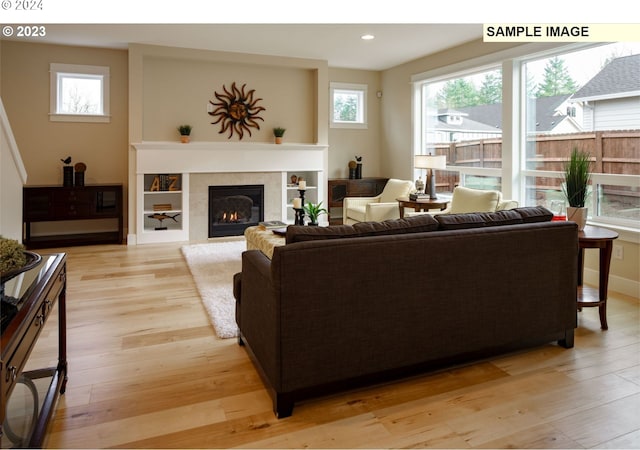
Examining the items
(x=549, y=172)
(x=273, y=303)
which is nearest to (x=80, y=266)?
(x=273, y=303)

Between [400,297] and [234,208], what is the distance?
194 inches

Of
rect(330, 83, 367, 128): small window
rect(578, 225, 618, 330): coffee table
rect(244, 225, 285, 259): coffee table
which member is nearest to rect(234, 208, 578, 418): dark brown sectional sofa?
rect(578, 225, 618, 330): coffee table

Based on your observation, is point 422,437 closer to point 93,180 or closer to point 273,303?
point 273,303

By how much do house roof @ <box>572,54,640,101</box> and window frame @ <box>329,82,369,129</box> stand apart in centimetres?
380

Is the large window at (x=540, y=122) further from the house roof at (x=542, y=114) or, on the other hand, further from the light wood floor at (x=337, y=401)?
the light wood floor at (x=337, y=401)

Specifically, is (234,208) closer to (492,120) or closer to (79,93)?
(79,93)

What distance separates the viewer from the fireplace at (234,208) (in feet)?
21.8

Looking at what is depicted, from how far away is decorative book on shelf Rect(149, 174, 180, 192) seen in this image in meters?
6.41

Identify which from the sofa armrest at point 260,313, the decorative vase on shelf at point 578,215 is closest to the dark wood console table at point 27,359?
the sofa armrest at point 260,313

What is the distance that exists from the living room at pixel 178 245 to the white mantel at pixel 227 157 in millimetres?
170

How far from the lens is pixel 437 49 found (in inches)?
245

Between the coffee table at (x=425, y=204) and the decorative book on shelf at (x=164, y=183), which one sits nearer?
the coffee table at (x=425, y=204)

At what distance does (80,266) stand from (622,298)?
5.22 m

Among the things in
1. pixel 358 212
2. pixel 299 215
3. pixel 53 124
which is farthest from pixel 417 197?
pixel 53 124
